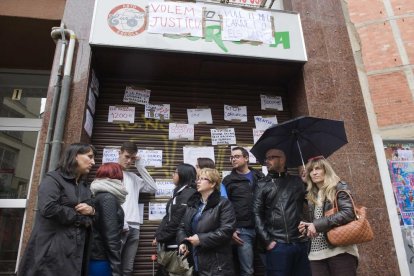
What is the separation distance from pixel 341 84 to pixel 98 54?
4.10 m

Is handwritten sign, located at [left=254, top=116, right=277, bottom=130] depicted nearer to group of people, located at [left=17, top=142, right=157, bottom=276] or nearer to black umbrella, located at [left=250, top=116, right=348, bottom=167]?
black umbrella, located at [left=250, top=116, right=348, bottom=167]

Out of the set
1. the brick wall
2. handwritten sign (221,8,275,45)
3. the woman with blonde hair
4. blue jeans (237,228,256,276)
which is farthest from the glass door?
the brick wall

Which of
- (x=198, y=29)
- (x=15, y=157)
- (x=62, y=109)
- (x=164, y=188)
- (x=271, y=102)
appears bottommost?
(x=164, y=188)

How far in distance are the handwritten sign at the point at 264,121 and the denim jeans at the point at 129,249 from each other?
9.03 ft

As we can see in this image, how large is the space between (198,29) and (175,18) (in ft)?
1.35

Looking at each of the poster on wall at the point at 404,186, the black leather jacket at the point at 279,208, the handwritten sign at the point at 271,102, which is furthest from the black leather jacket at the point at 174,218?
the poster on wall at the point at 404,186

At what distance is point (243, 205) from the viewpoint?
4.14 m

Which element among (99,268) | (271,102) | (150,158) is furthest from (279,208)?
(271,102)

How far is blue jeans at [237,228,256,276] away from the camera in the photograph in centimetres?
400

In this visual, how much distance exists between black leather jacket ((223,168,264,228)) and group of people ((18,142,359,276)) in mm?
14

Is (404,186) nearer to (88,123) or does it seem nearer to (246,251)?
(246,251)

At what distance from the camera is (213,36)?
5.33 m

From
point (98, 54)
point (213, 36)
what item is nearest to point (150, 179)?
point (98, 54)

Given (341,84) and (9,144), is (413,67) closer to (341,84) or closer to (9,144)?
(341,84)
